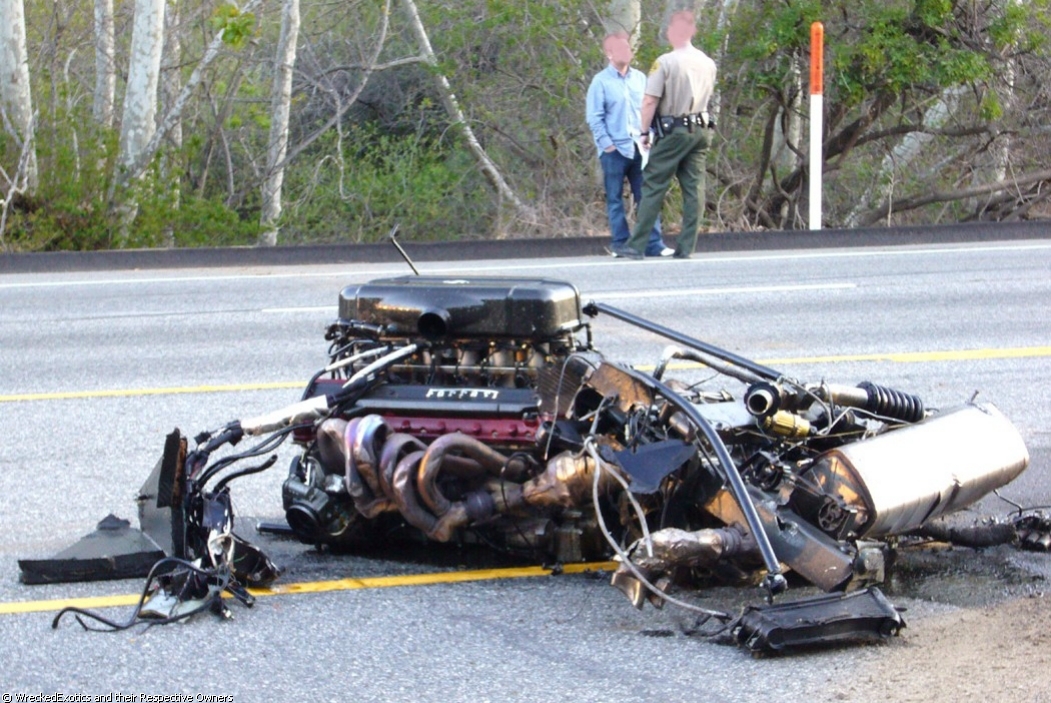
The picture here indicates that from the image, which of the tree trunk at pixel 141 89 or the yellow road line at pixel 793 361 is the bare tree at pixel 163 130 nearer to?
the tree trunk at pixel 141 89

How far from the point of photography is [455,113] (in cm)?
1945

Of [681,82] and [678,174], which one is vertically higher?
[681,82]

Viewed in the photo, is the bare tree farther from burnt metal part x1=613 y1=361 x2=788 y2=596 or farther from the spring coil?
burnt metal part x1=613 y1=361 x2=788 y2=596

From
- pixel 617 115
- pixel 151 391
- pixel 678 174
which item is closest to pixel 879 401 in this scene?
pixel 151 391

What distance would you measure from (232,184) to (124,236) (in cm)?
333

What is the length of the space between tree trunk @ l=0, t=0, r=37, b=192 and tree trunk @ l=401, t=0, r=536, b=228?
530 centimetres

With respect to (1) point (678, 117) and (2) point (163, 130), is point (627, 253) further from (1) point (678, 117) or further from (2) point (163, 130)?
(2) point (163, 130)

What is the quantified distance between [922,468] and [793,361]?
4.26 metres

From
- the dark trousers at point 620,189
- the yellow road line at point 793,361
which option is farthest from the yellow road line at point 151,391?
the dark trousers at point 620,189

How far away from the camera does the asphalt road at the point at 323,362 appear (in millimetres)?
3824

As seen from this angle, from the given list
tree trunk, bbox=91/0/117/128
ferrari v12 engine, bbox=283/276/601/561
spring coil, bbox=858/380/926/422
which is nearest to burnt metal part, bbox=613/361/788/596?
ferrari v12 engine, bbox=283/276/601/561

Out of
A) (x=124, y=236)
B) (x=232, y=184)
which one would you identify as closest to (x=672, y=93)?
(x=124, y=236)

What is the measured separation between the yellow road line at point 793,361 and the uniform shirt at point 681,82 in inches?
186

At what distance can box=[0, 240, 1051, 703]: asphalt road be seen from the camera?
382cm
